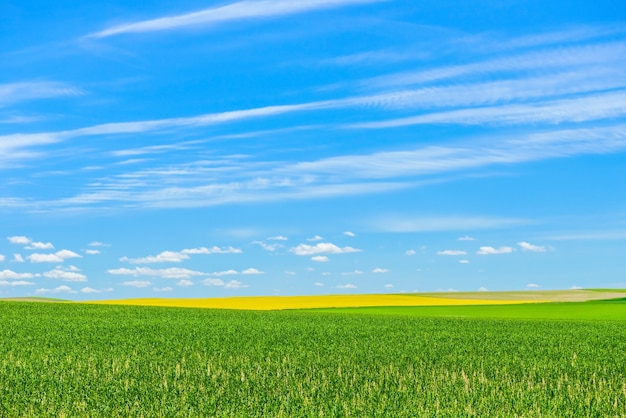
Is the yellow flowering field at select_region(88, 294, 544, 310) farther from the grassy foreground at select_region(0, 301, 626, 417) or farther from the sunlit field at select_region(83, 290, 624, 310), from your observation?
the grassy foreground at select_region(0, 301, 626, 417)

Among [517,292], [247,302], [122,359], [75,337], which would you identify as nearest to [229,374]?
[122,359]

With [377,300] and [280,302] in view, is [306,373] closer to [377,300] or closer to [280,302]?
[280,302]

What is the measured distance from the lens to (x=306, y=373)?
55.0 feet

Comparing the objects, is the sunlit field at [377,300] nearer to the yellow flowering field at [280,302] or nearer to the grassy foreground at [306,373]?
the yellow flowering field at [280,302]

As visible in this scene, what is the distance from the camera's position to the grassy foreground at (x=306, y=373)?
1270cm

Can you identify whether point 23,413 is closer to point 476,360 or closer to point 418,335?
point 476,360

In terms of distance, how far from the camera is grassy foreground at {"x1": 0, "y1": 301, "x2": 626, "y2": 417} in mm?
12695

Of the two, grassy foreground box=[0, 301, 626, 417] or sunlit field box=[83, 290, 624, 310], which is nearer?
grassy foreground box=[0, 301, 626, 417]

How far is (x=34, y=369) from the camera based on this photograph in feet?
55.9

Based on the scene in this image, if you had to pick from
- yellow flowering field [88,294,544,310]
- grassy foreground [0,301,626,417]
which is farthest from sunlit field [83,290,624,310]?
grassy foreground [0,301,626,417]

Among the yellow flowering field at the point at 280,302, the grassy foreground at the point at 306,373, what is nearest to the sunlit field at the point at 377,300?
the yellow flowering field at the point at 280,302

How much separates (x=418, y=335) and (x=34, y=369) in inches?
615

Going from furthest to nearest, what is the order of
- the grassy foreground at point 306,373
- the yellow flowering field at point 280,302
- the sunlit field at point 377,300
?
the sunlit field at point 377,300 → the yellow flowering field at point 280,302 → the grassy foreground at point 306,373

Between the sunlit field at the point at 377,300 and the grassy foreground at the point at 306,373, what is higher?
the sunlit field at the point at 377,300
